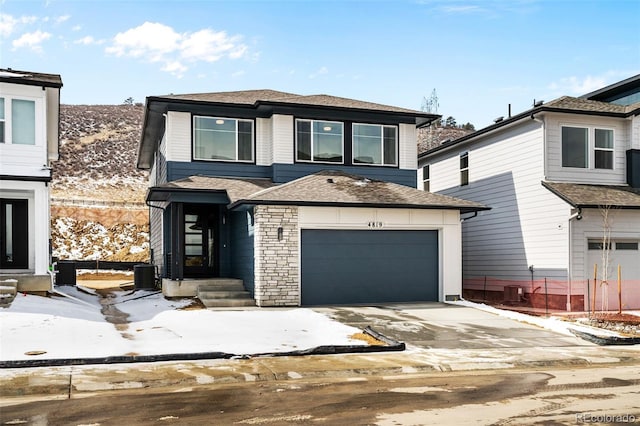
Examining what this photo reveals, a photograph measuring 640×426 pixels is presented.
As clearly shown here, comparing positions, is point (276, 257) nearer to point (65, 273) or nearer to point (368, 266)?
point (368, 266)

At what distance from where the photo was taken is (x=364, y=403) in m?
7.98

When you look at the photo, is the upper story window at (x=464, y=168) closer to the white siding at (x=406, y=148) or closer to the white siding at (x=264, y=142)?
the white siding at (x=406, y=148)

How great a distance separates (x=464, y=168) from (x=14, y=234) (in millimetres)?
16177

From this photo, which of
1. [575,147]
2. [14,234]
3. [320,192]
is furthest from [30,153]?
[575,147]

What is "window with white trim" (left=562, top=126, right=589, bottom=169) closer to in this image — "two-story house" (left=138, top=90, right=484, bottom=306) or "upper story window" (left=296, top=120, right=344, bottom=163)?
"two-story house" (left=138, top=90, right=484, bottom=306)

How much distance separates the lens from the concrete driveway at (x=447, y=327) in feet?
43.6

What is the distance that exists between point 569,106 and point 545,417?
15.8 meters

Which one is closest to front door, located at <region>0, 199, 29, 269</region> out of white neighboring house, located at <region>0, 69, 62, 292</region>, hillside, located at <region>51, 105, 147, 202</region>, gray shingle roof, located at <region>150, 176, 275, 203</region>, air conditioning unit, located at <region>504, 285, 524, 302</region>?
white neighboring house, located at <region>0, 69, 62, 292</region>

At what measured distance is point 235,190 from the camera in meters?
19.7

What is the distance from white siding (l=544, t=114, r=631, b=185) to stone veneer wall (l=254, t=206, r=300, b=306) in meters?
8.58

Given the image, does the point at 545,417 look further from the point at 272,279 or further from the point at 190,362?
the point at 272,279

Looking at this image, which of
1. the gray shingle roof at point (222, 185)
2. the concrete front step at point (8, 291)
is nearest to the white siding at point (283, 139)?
the gray shingle roof at point (222, 185)

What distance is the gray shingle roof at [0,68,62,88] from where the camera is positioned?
692 inches

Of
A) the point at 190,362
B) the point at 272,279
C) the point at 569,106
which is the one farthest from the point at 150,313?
the point at 569,106
